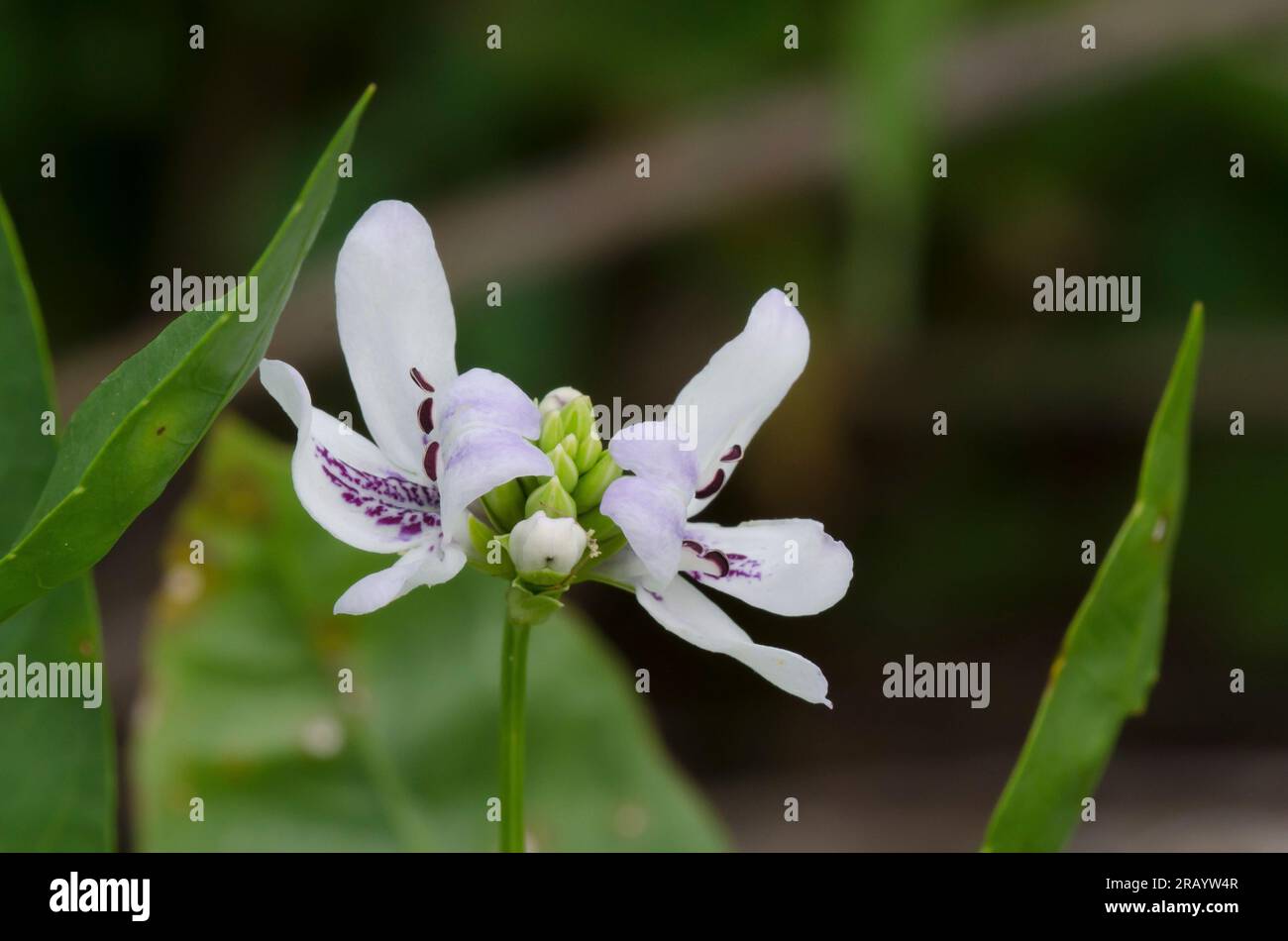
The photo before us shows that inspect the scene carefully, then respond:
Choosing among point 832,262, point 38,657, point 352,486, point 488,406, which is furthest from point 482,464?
point 832,262

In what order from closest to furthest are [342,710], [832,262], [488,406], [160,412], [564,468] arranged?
1. [160,412]
2. [488,406]
3. [564,468]
4. [342,710]
5. [832,262]

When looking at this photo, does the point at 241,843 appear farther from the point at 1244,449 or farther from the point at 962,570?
the point at 1244,449

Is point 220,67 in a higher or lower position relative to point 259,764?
higher

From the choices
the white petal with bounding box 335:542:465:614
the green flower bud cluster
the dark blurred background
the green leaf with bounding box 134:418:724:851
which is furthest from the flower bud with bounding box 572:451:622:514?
the dark blurred background

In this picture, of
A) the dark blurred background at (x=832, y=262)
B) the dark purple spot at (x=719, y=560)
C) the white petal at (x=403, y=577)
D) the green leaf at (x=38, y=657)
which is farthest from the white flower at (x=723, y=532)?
the dark blurred background at (x=832, y=262)

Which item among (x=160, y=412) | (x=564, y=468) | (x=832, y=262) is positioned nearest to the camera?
(x=160, y=412)

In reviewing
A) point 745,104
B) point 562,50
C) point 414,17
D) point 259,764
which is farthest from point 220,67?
point 259,764

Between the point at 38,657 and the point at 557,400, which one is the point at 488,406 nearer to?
the point at 557,400
